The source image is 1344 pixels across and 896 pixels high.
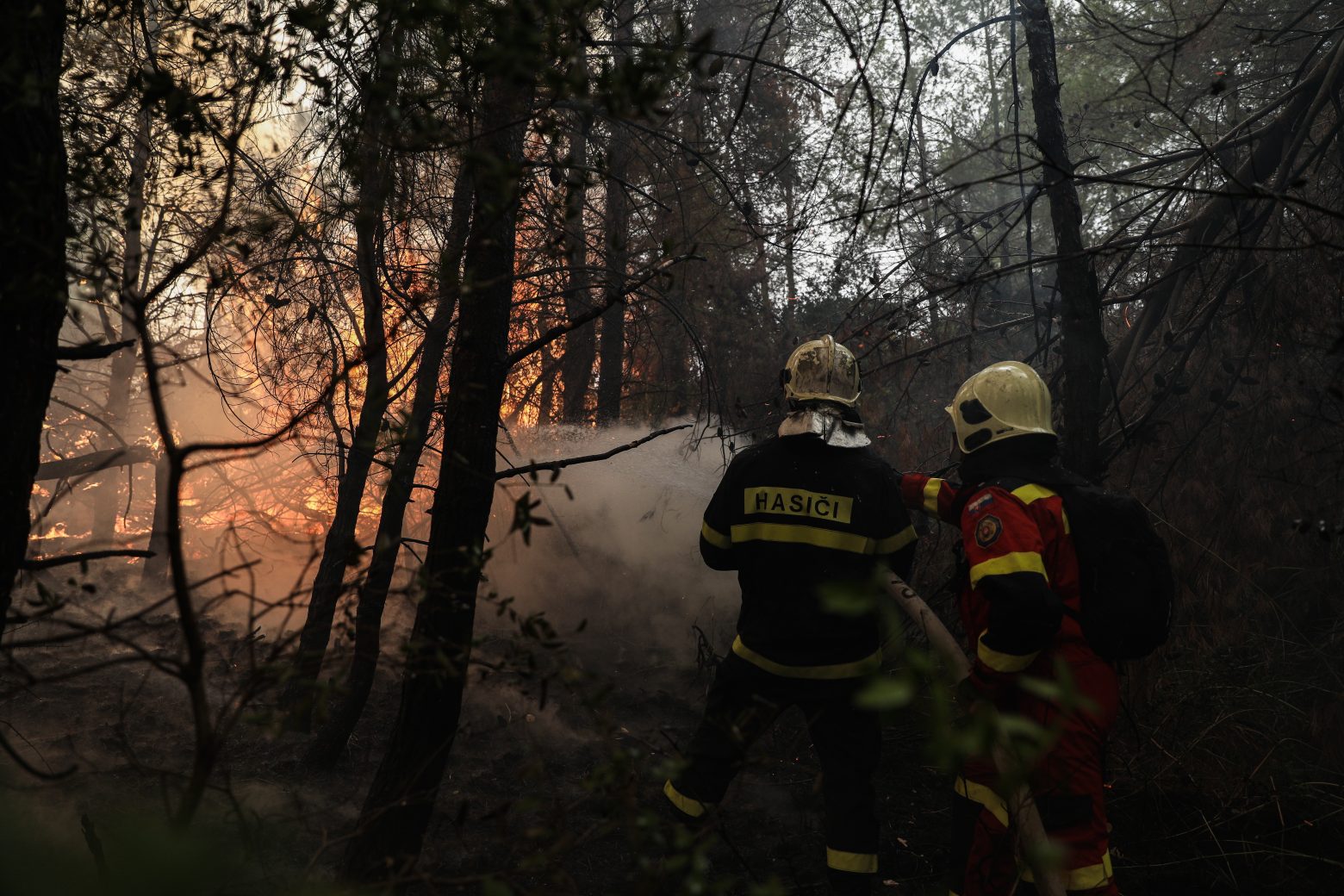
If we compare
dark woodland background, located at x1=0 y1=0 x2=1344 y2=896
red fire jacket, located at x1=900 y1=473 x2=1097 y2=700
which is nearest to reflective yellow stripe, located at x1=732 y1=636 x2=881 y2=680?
dark woodland background, located at x1=0 y1=0 x2=1344 y2=896

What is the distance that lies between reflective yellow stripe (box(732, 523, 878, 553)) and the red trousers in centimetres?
87

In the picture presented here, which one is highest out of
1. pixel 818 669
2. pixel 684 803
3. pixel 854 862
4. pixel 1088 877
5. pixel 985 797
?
pixel 818 669

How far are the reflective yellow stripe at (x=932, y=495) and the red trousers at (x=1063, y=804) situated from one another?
87cm

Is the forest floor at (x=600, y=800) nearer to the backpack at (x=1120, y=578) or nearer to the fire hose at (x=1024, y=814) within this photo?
the fire hose at (x=1024, y=814)

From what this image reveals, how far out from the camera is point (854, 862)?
364cm

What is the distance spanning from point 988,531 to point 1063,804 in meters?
0.97

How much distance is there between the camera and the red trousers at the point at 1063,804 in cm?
303

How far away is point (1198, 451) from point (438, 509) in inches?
243

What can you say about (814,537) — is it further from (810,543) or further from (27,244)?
(27,244)

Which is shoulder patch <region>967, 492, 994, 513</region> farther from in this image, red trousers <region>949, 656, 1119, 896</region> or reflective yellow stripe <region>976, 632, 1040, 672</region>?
red trousers <region>949, 656, 1119, 896</region>

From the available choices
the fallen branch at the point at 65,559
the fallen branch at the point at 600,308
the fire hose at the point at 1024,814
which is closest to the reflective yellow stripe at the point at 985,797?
the fire hose at the point at 1024,814

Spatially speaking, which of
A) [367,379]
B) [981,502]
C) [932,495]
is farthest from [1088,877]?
[367,379]

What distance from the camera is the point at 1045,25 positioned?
188 inches

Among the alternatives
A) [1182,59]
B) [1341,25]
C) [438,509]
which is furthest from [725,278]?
[438,509]
